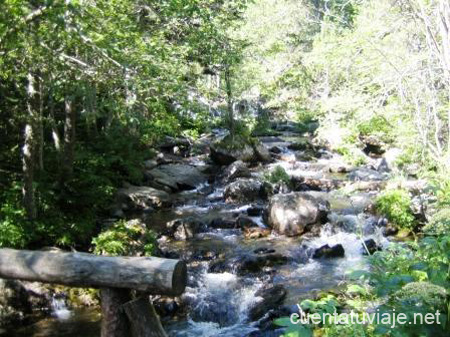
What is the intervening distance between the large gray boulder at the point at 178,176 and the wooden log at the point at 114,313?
13741 millimetres

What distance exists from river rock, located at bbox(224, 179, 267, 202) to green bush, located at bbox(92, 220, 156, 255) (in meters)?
6.44

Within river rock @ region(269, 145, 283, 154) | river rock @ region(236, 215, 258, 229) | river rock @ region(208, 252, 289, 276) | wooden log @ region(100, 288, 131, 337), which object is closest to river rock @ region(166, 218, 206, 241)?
river rock @ region(236, 215, 258, 229)

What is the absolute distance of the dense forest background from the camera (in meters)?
5.48

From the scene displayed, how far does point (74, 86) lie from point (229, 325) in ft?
15.4

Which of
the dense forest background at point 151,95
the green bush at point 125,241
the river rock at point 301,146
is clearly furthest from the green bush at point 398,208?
the river rock at point 301,146

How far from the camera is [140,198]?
15.6m

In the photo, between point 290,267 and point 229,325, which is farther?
point 290,267

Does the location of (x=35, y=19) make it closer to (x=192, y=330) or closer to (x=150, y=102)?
(x=150, y=102)

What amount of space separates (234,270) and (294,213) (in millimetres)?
3512

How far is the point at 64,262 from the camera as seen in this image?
420 centimetres

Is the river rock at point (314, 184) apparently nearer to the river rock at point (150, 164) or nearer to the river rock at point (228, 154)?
the river rock at point (228, 154)

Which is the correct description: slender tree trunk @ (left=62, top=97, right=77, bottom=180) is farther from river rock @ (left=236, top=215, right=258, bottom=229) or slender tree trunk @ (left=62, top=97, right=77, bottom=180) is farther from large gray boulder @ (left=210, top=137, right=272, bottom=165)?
large gray boulder @ (left=210, top=137, right=272, bottom=165)

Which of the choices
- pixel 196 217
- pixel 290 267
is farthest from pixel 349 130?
pixel 196 217

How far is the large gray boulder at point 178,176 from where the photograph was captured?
18.4 m
